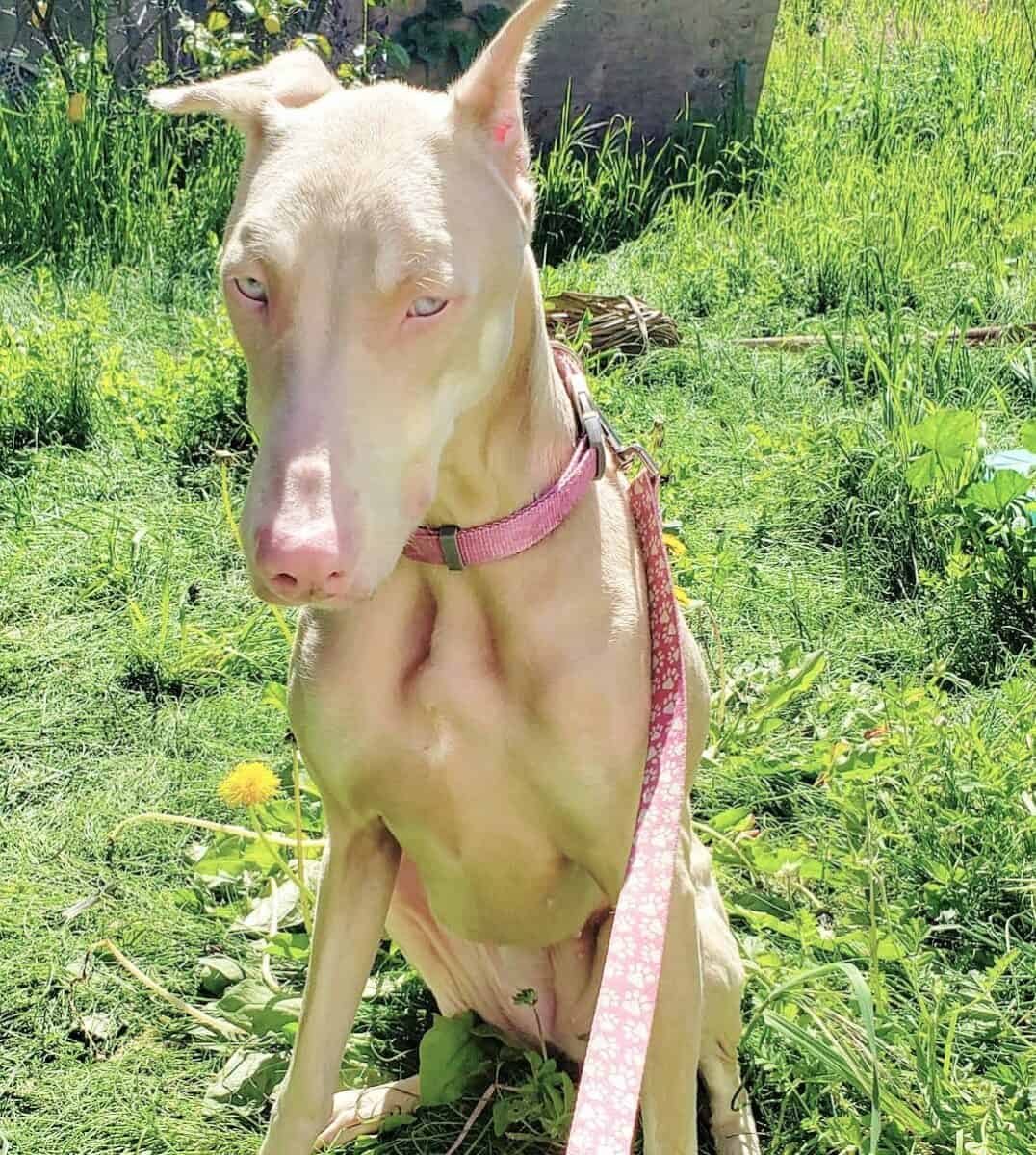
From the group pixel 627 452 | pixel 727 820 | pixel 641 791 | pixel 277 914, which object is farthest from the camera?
pixel 727 820

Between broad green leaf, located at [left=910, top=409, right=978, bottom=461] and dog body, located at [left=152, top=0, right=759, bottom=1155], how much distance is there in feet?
5.54

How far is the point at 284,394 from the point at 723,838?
4.87 ft

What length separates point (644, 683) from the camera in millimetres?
1868

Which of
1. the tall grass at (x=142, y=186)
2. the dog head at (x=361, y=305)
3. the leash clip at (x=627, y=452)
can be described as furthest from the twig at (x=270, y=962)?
the tall grass at (x=142, y=186)

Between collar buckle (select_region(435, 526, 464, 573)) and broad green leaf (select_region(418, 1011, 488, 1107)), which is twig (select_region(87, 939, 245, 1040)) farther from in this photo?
collar buckle (select_region(435, 526, 464, 573))

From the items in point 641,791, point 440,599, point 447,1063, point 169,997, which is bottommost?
point 169,997

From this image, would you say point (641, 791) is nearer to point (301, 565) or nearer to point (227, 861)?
point (301, 565)

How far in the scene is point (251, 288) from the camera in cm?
150

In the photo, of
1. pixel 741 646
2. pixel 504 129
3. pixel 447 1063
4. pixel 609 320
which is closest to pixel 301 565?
pixel 504 129

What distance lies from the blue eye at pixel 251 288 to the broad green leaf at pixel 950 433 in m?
2.47

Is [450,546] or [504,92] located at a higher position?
[504,92]

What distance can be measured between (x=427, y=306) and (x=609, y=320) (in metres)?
3.24

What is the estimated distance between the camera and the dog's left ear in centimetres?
163

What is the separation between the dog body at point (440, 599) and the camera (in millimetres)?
1434
